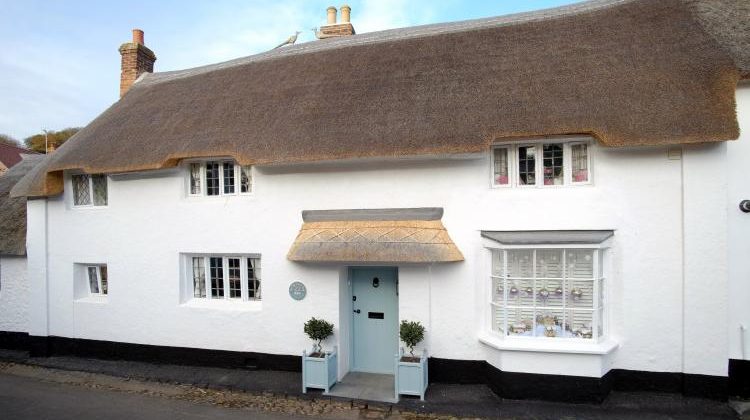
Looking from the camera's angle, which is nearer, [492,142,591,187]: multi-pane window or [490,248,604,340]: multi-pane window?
[490,248,604,340]: multi-pane window

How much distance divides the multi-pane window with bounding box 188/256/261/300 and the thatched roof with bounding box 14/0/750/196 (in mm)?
2230

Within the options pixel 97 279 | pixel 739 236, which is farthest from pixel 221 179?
pixel 739 236

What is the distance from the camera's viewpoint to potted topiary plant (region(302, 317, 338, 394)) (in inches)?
273

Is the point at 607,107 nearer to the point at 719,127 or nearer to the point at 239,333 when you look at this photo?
the point at 719,127

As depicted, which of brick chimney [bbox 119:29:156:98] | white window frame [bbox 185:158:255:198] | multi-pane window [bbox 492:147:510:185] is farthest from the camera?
brick chimney [bbox 119:29:156:98]

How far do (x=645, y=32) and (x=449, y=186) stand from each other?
4613mm

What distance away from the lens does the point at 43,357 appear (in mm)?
9273

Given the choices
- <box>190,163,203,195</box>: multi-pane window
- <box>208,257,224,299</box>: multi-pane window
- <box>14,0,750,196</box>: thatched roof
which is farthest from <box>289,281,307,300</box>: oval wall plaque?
<box>190,163,203,195</box>: multi-pane window

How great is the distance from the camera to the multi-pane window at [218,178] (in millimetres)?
8250

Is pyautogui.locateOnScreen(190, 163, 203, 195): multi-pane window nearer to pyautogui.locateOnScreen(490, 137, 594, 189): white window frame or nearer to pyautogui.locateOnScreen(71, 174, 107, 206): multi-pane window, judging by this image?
pyautogui.locateOnScreen(71, 174, 107, 206): multi-pane window

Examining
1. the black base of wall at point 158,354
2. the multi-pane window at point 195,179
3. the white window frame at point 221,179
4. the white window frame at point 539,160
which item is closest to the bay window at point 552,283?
the white window frame at point 539,160

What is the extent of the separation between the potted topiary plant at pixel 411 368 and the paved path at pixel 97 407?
1656 millimetres

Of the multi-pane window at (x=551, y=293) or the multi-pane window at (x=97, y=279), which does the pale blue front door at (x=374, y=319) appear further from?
the multi-pane window at (x=97, y=279)

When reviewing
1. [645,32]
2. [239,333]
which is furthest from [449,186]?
[239,333]
